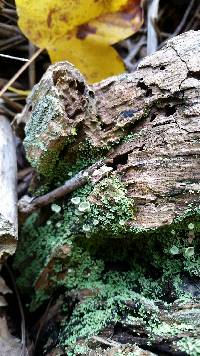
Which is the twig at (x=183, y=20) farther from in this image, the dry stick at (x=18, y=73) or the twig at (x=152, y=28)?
the dry stick at (x=18, y=73)

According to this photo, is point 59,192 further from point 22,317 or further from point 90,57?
point 90,57

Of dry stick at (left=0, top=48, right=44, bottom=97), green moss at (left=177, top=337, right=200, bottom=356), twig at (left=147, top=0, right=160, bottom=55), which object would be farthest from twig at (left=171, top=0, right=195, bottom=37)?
green moss at (left=177, top=337, right=200, bottom=356)

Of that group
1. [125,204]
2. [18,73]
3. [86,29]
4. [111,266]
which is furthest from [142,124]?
[18,73]

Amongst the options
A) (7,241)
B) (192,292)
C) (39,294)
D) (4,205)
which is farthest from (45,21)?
(192,292)

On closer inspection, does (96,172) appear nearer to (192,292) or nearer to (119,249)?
(119,249)

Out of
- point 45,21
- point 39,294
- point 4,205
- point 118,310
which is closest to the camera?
point 118,310

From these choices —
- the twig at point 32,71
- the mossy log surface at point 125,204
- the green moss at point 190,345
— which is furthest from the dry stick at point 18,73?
the green moss at point 190,345
